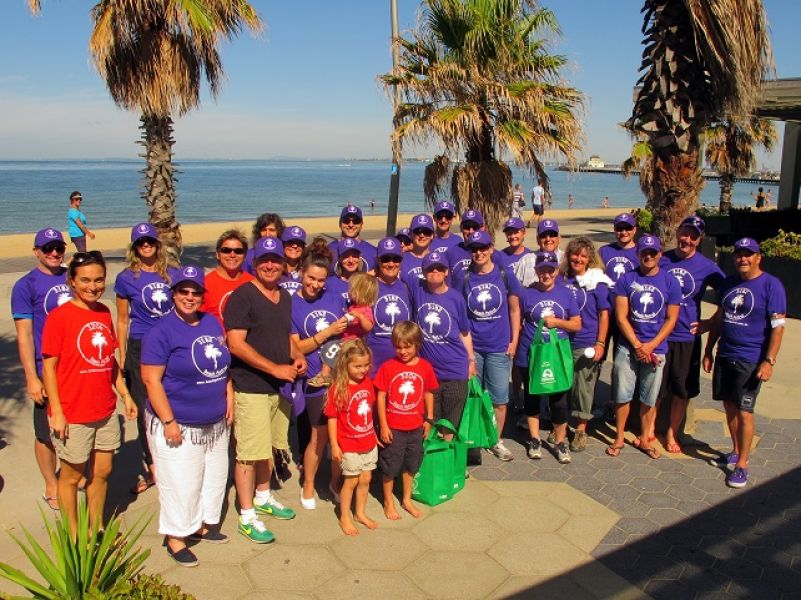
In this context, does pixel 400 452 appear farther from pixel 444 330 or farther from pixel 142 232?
pixel 142 232

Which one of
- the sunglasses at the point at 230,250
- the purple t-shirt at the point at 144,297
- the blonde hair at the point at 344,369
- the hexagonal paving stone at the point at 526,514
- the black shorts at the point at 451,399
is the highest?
the sunglasses at the point at 230,250

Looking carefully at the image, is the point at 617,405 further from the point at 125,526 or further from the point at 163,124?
the point at 163,124

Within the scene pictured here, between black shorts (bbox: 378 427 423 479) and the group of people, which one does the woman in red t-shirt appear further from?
black shorts (bbox: 378 427 423 479)

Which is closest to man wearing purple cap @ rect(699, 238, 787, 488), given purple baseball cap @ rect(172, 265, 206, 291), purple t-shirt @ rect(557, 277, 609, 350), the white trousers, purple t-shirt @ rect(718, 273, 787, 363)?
purple t-shirt @ rect(718, 273, 787, 363)

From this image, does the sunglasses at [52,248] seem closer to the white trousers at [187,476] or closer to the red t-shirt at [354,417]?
the white trousers at [187,476]

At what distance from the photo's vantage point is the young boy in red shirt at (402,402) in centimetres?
432

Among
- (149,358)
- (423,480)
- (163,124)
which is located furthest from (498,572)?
(163,124)

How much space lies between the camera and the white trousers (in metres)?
3.76

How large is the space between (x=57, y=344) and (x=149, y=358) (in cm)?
55

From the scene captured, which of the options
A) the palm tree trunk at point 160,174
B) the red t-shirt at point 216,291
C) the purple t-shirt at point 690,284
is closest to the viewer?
the red t-shirt at point 216,291

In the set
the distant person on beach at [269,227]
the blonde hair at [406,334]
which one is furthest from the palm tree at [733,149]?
the blonde hair at [406,334]

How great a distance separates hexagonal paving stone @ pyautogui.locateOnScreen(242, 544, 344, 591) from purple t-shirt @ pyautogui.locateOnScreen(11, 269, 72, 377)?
6.53ft

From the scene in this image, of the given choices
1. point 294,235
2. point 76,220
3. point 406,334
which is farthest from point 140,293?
point 76,220

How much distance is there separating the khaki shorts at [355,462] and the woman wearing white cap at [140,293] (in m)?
1.56
